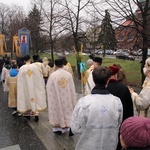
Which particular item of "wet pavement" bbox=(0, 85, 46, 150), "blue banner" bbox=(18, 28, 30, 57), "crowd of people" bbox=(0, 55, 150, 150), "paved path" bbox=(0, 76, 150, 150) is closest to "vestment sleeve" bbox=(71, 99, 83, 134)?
"crowd of people" bbox=(0, 55, 150, 150)

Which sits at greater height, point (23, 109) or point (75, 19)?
point (75, 19)

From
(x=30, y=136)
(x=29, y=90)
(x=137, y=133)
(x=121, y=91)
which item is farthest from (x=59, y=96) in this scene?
A: (x=137, y=133)

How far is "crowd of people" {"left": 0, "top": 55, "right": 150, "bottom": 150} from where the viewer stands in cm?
192

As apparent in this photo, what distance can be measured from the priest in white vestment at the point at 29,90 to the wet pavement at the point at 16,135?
0.44 meters

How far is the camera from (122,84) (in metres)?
3.42

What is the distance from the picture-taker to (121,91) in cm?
331

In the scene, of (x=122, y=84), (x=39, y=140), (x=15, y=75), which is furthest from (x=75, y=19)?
(x=122, y=84)

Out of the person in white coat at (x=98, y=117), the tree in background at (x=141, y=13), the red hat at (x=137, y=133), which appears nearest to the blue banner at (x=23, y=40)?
the tree in background at (x=141, y=13)

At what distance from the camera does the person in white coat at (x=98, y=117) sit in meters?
2.61

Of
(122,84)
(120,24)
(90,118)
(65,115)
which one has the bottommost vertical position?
(65,115)

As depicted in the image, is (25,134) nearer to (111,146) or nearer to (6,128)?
(6,128)

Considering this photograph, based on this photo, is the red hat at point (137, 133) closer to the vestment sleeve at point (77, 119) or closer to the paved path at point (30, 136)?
the vestment sleeve at point (77, 119)

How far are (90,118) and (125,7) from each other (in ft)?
30.6

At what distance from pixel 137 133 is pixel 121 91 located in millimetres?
1519
